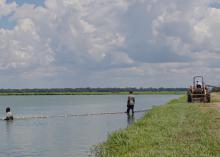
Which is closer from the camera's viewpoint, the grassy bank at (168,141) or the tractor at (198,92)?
the grassy bank at (168,141)

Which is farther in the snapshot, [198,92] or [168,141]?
[198,92]

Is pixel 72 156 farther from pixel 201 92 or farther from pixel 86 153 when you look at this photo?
pixel 201 92

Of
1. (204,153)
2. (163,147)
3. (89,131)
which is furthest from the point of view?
(89,131)

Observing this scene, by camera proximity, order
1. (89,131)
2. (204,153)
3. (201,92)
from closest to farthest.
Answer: (204,153)
(89,131)
(201,92)

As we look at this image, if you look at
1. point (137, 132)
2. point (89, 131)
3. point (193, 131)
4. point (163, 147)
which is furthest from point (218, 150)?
point (89, 131)

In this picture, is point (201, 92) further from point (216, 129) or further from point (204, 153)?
point (204, 153)

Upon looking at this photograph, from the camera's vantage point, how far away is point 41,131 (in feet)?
109

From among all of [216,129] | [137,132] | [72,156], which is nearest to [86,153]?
[72,156]

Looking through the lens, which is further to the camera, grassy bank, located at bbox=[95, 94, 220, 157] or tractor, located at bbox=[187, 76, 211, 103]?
tractor, located at bbox=[187, 76, 211, 103]

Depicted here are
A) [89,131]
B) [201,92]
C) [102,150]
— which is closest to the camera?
[102,150]

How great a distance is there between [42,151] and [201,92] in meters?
28.6

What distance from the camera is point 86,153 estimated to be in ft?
71.4

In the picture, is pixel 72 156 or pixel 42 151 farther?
pixel 42 151

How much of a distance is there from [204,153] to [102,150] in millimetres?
6113
